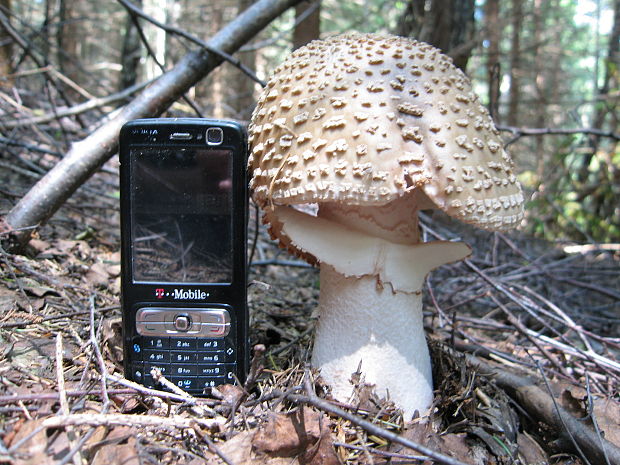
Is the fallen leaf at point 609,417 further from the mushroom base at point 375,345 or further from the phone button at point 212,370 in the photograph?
the phone button at point 212,370

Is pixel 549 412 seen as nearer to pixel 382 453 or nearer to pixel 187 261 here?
pixel 382 453

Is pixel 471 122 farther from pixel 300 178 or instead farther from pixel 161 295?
pixel 161 295

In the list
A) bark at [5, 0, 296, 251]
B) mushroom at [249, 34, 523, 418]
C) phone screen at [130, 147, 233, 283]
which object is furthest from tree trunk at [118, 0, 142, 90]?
mushroom at [249, 34, 523, 418]

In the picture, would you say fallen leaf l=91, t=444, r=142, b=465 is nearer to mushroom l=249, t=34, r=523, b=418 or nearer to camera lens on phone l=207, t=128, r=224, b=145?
mushroom l=249, t=34, r=523, b=418

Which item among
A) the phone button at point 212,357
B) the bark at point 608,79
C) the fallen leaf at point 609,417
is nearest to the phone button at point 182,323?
the phone button at point 212,357

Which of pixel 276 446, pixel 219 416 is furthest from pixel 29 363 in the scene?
pixel 276 446

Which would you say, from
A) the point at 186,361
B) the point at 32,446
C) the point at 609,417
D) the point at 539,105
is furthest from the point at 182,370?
the point at 539,105

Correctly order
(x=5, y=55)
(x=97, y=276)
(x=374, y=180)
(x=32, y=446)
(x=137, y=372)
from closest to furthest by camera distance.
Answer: (x=32, y=446), (x=374, y=180), (x=137, y=372), (x=97, y=276), (x=5, y=55)
